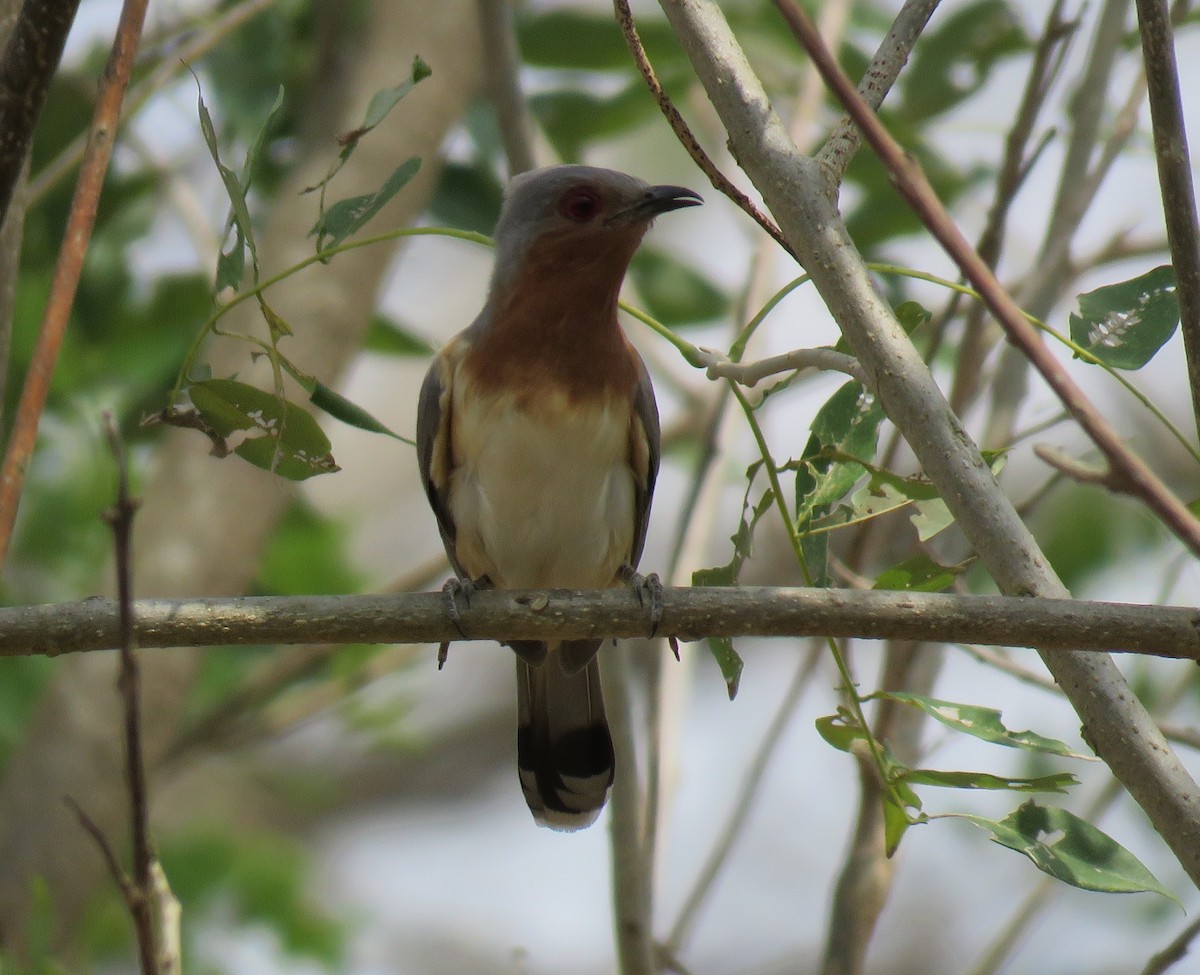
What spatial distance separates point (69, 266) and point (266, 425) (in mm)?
583

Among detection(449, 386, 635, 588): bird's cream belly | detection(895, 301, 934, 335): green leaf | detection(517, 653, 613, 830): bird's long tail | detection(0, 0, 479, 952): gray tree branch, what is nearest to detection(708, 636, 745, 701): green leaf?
detection(895, 301, 934, 335): green leaf

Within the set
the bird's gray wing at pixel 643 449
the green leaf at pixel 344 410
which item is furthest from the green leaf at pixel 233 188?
the bird's gray wing at pixel 643 449

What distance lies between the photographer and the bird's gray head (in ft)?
14.5

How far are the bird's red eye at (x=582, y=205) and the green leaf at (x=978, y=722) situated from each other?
2.23 meters

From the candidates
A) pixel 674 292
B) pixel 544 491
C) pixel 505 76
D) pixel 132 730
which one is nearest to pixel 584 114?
pixel 674 292

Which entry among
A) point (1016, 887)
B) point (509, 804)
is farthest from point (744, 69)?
point (509, 804)

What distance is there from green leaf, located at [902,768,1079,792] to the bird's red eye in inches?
93.2

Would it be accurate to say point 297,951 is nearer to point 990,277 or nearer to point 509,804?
point 990,277

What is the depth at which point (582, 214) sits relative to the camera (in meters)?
4.52

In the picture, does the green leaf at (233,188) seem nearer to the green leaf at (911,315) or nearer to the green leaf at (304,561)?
the green leaf at (911,315)

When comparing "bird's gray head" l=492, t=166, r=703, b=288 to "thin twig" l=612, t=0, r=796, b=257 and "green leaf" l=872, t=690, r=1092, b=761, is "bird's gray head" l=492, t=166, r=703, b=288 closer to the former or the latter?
"thin twig" l=612, t=0, r=796, b=257

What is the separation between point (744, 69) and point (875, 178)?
10.2 feet

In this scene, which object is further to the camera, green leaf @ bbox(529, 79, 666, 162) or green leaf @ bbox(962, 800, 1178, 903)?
green leaf @ bbox(529, 79, 666, 162)

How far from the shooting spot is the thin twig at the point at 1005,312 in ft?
5.22
